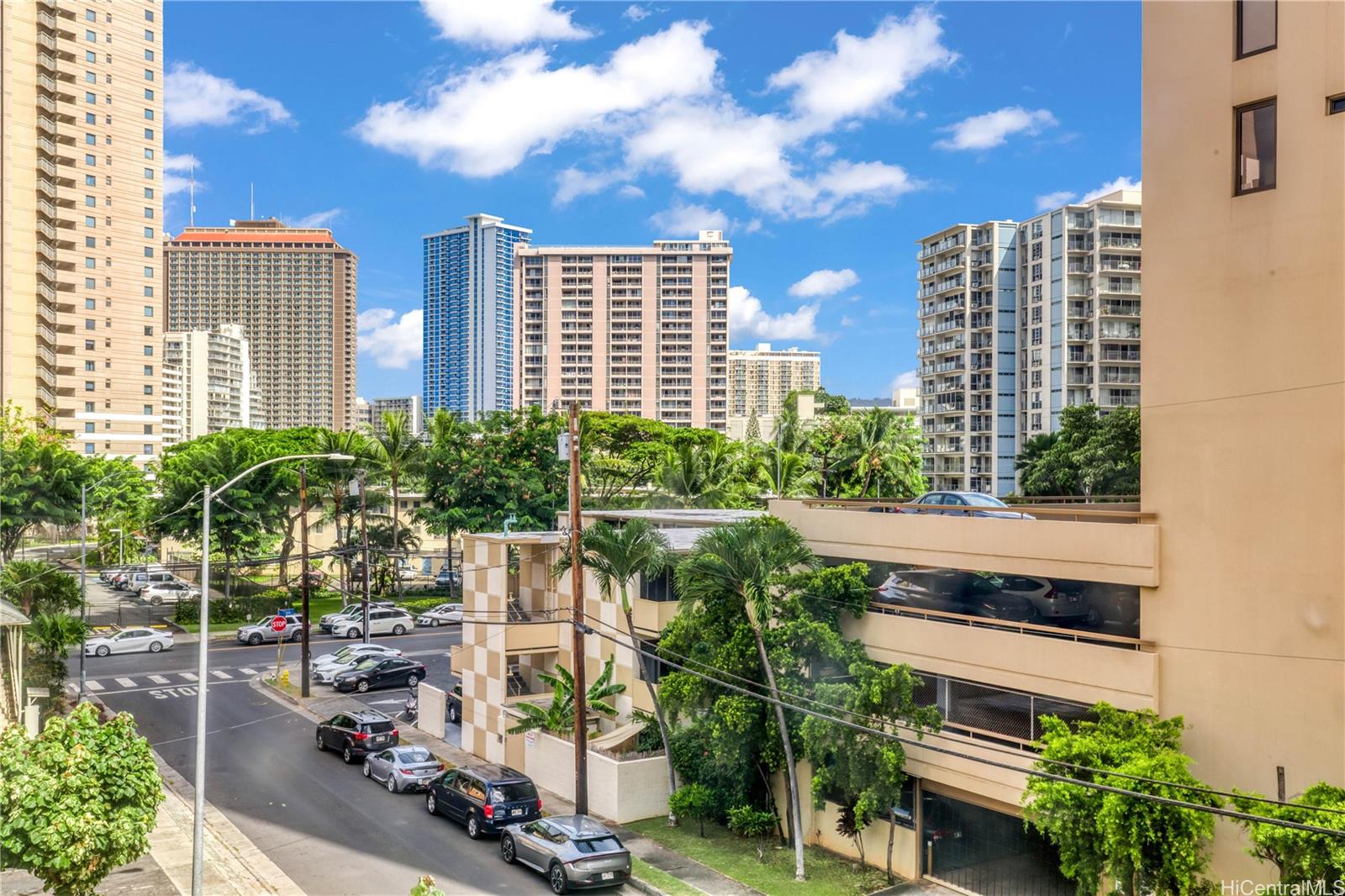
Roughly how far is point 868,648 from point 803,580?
6.81ft

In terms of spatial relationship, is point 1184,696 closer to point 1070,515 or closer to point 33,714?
point 1070,515

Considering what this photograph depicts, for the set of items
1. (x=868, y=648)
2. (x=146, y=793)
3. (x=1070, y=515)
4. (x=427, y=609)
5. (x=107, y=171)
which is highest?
(x=107, y=171)

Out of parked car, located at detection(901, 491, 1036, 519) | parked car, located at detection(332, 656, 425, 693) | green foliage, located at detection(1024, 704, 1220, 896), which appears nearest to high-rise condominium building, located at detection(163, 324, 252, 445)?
parked car, located at detection(332, 656, 425, 693)

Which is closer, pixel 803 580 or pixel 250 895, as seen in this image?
pixel 250 895

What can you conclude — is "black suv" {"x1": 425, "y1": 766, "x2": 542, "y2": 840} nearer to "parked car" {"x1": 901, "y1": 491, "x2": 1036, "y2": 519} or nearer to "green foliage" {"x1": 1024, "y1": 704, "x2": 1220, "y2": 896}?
"parked car" {"x1": 901, "y1": 491, "x2": 1036, "y2": 519}

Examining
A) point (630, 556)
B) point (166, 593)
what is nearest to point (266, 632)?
point (166, 593)

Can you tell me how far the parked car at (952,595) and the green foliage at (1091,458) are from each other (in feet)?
98.7

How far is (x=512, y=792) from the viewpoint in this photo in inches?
977

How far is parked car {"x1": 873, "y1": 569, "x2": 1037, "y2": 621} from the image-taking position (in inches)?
797

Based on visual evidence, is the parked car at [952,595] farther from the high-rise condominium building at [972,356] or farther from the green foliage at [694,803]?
the high-rise condominium building at [972,356]

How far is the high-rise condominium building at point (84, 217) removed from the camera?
83938 mm

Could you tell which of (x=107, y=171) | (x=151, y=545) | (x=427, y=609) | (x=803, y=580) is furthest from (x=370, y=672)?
(x=107, y=171)

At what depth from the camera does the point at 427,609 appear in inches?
2425

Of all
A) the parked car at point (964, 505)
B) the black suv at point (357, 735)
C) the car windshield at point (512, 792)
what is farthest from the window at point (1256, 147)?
the black suv at point (357, 735)
